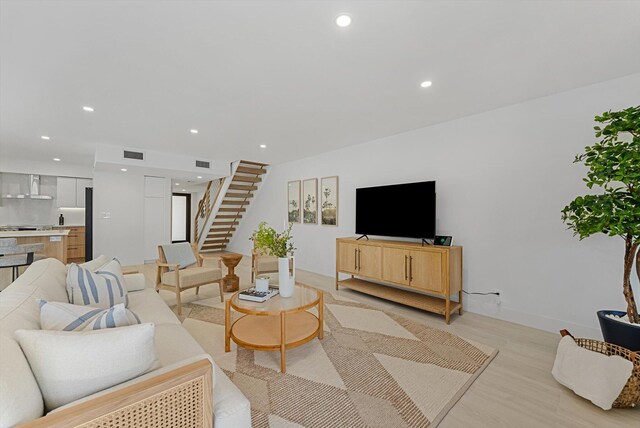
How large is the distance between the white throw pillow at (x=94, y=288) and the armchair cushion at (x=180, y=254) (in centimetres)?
150

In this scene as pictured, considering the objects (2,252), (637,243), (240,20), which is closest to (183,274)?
(2,252)

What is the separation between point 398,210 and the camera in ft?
12.8

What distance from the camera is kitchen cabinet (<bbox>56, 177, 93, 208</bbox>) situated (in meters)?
A: 6.81

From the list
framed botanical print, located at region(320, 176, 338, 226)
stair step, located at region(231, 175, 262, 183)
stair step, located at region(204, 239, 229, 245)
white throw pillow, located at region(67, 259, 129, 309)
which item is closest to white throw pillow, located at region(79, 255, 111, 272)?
white throw pillow, located at region(67, 259, 129, 309)

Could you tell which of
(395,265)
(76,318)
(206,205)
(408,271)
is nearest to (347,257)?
Answer: (395,265)

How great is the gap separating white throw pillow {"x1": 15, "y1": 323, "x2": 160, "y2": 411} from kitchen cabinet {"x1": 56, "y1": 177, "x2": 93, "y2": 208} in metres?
7.94

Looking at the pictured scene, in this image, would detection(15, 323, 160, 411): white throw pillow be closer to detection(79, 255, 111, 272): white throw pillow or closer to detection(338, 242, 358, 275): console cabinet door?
detection(79, 255, 111, 272): white throw pillow

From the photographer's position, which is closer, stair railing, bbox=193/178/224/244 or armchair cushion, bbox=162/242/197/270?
armchair cushion, bbox=162/242/197/270

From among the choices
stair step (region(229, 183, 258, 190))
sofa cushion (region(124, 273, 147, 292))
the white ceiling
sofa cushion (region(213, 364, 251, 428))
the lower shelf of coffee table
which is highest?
the white ceiling

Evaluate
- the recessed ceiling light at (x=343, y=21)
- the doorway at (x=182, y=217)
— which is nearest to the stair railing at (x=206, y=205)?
the doorway at (x=182, y=217)

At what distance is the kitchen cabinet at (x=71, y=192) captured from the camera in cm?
681

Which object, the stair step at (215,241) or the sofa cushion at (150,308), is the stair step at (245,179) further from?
the sofa cushion at (150,308)

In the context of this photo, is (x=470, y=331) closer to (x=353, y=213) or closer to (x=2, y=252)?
(x=353, y=213)

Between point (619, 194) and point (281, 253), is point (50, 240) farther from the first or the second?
point (619, 194)
